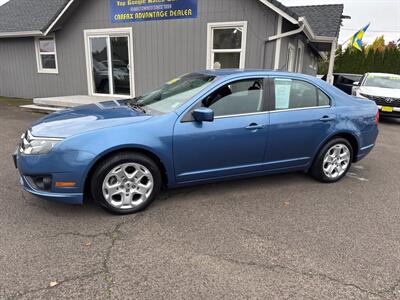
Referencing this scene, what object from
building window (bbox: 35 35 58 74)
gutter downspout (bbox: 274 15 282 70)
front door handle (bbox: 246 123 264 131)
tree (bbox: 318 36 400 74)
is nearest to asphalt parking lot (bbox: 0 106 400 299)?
front door handle (bbox: 246 123 264 131)

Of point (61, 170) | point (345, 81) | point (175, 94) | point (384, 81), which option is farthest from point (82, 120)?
point (345, 81)

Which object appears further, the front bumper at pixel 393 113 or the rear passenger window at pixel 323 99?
the front bumper at pixel 393 113

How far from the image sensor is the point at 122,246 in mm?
2873

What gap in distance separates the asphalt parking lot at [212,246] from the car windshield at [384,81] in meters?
7.79

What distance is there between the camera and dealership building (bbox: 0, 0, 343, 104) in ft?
28.5

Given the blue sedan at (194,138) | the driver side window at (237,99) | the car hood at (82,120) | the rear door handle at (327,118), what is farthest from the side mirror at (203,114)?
the rear door handle at (327,118)

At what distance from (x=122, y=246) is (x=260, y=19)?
755 centimetres

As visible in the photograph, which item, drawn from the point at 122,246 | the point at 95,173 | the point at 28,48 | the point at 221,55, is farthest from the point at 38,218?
the point at 28,48

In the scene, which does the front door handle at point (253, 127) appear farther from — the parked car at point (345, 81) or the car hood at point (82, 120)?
the parked car at point (345, 81)

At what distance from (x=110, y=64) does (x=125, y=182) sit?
8.30 m

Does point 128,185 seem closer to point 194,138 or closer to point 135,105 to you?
point 194,138

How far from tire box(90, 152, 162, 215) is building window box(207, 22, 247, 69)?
640cm

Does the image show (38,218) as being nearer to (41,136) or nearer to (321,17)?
(41,136)

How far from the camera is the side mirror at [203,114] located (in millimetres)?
3350
